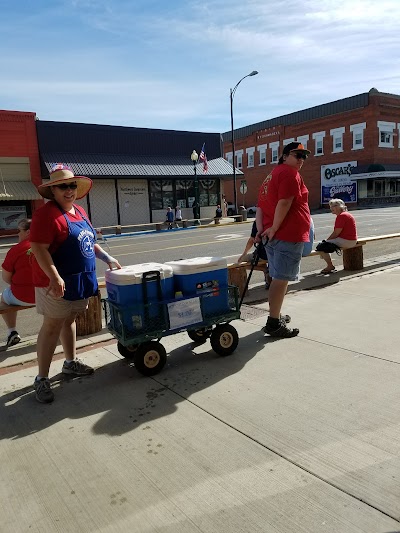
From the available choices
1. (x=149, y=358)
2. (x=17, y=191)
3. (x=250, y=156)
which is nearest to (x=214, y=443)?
(x=149, y=358)

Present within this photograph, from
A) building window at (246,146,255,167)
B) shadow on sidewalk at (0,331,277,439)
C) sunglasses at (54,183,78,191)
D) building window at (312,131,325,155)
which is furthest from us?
building window at (246,146,255,167)

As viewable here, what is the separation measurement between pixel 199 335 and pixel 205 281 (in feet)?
2.46

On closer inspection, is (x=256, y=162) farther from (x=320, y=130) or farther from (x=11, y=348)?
(x=11, y=348)

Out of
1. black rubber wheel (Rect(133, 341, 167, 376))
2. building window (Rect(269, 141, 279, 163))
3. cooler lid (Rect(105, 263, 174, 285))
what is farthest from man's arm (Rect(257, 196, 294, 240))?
building window (Rect(269, 141, 279, 163))

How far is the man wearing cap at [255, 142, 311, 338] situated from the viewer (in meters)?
4.38

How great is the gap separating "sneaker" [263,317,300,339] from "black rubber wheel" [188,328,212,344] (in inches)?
25.2

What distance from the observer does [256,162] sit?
50.7 meters

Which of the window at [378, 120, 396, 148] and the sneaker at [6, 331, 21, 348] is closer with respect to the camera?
the sneaker at [6, 331, 21, 348]

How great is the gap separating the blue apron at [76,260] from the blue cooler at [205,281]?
81 centimetres

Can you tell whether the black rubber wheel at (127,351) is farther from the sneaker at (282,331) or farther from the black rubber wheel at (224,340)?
the sneaker at (282,331)

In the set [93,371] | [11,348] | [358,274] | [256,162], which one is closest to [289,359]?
[93,371]

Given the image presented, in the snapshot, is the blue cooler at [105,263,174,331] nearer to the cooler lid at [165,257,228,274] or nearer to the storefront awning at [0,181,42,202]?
the cooler lid at [165,257,228,274]

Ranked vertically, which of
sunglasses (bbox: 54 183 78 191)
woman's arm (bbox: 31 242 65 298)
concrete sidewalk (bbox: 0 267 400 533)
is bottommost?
concrete sidewalk (bbox: 0 267 400 533)

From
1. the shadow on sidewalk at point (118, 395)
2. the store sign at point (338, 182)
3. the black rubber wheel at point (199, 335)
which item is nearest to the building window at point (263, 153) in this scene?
the store sign at point (338, 182)
